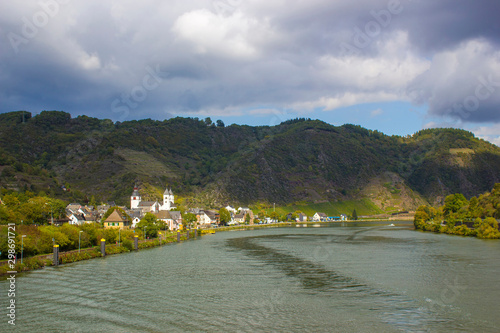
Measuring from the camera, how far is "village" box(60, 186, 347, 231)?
8275cm

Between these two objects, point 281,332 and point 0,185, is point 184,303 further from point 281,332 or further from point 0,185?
point 0,185

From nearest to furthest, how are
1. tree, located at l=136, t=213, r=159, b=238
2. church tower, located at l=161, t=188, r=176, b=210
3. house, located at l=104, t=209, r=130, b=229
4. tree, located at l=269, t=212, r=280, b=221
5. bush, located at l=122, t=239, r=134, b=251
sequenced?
bush, located at l=122, t=239, r=134, b=251, tree, located at l=136, t=213, r=159, b=238, house, located at l=104, t=209, r=130, b=229, church tower, located at l=161, t=188, r=176, b=210, tree, located at l=269, t=212, r=280, b=221

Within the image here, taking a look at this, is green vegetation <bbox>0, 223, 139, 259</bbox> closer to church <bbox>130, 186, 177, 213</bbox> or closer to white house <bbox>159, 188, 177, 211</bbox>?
church <bbox>130, 186, 177, 213</bbox>

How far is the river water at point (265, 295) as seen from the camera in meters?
21.0

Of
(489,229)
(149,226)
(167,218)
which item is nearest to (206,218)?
(167,218)

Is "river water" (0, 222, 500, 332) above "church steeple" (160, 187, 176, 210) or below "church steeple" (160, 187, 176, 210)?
below

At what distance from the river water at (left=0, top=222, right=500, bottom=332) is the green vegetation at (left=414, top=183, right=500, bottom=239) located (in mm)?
31903

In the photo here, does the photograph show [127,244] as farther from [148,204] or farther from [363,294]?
[148,204]

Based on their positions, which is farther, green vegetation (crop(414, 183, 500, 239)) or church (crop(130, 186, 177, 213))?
church (crop(130, 186, 177, 213))

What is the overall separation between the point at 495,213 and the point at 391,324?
229 feet

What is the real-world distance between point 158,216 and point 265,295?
230ft

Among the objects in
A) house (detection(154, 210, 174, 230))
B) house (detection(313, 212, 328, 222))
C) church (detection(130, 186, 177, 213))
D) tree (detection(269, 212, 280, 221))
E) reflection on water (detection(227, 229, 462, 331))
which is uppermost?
church (detection(130, 186, 177, 213))

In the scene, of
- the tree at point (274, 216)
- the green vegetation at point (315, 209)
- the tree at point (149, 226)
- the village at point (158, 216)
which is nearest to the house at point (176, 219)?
the village at point (158, 216)

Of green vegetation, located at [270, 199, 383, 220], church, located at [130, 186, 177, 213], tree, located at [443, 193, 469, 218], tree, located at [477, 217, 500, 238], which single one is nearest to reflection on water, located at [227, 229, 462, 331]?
tree, located at [477, 217, 500, 238]
